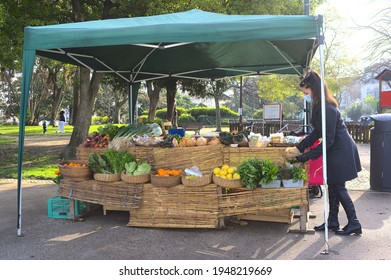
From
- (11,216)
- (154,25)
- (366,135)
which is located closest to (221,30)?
(154,25)

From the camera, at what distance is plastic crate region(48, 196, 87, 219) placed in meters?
6.18

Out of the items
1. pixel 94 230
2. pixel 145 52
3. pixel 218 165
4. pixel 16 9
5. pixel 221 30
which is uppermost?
pixel 16 9

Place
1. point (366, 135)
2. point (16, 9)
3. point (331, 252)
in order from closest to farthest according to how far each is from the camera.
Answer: point (331, 252)
point (16, 9)
point (366, 135)

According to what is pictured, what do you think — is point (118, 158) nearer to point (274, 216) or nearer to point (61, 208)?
point (61, 208)

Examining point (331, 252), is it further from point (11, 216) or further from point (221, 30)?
point (11, 216)

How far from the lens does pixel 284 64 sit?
938 cm

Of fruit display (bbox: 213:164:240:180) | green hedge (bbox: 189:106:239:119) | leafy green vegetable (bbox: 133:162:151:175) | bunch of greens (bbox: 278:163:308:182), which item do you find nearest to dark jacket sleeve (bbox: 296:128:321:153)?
bunch of greens (bbox: 278:163:308:182)

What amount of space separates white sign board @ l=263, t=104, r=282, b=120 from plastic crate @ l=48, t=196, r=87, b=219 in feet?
25.0

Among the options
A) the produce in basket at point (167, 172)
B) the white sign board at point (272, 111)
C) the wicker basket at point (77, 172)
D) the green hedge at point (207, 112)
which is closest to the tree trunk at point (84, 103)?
the white sign board at point (272, 111)

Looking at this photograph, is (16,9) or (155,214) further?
(16,9)

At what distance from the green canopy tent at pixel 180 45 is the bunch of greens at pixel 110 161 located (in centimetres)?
106

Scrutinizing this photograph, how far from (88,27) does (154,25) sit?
93cm

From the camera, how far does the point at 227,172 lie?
5.36 metres

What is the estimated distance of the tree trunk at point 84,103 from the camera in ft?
40.4
